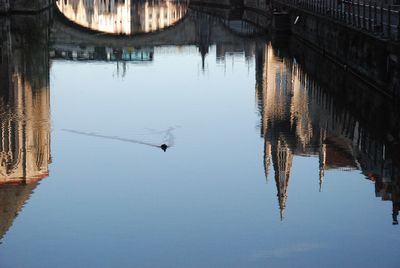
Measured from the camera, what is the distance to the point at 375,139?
2772 cm

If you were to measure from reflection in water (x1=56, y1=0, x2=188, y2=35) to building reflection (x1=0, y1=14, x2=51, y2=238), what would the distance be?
3048cm

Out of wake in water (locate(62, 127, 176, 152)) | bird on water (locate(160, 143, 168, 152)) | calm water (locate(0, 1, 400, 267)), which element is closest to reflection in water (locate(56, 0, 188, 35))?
calm water (locate(0, 1, 400, 267))

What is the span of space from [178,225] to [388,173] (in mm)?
6643

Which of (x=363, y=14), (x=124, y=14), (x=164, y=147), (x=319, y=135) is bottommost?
(x=124, y=14)

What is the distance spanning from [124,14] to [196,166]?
82.0m

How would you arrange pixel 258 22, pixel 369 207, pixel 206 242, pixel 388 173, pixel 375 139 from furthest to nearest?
pixel 258 22
pixel 375 139
pixel 388 173
pixel 369 207
pixel 206 242

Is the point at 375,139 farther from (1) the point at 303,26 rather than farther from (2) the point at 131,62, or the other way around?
(1) the point at 303,26

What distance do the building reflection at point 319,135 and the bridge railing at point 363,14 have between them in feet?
8.53

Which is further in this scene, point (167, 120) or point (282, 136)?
point (167, 120)

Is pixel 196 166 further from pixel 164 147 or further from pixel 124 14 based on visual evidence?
pixel 124 14

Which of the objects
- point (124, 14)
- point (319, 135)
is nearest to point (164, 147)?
point (319, 135)

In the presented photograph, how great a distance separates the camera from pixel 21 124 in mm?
28609

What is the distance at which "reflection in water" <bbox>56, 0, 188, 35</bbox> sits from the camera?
84.5 meters

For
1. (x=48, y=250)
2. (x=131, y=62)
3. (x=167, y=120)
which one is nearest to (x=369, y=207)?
(x=48, y=250)
